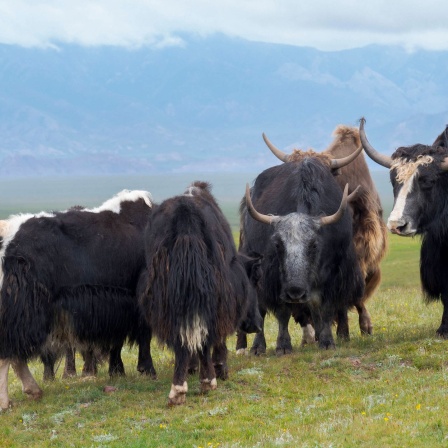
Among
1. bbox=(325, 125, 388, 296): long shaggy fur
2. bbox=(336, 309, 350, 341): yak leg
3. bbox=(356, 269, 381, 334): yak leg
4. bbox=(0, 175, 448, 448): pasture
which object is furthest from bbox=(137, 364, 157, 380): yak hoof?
bbox=(356, 269, 381, 334): yak leg

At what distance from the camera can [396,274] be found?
28.3 meters

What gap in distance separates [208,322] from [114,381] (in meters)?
1.49

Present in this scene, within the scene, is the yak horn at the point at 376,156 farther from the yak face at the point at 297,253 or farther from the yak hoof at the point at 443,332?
the yak hoof at the point at 443,332

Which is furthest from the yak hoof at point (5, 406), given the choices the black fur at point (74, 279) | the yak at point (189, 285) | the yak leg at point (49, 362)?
the yak at point (189, 285)

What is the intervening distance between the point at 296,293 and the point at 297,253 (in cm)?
34

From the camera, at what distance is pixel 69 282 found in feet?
23.8

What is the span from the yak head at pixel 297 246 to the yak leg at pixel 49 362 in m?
1.94

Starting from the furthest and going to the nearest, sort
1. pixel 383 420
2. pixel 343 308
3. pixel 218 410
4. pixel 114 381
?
1. pixel 343 308
2. pixel 114 381
3. pixel 218 410
4. pixel 383 420

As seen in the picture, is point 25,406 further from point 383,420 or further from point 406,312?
point 406,312

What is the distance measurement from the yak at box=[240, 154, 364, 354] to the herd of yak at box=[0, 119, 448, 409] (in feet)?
0.04

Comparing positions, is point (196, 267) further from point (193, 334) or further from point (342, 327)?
point (342, 327)

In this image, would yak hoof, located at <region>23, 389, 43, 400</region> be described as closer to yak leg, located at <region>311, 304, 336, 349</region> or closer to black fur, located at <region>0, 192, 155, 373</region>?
black fur, located at <region>0, 192, 155, 373</region>

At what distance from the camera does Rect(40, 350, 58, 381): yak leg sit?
767cm

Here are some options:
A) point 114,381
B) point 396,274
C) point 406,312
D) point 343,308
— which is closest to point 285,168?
point 343,308
